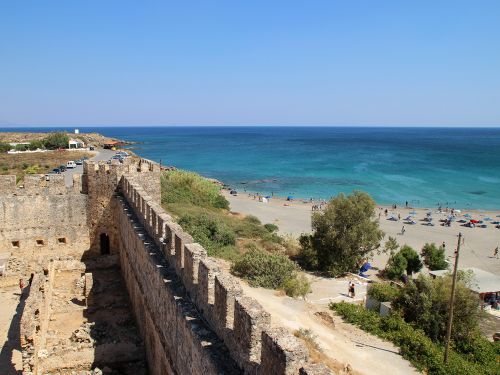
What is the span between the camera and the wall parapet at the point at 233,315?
11.0ft

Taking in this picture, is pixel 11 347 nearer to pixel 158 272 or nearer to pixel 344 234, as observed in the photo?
pixel 158 272

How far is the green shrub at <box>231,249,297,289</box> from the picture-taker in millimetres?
14246

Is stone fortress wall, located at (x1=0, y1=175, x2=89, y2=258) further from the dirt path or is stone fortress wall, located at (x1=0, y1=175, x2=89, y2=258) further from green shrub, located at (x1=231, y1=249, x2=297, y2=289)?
the dirt path

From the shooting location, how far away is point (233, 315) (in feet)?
15.2

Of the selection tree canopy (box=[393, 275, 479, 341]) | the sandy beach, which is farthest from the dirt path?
Answer: the sandy beach

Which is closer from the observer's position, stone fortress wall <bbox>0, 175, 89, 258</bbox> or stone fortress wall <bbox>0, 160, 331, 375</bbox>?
stone fortress wall <bbox>0, 160, 331, 375</bbox>

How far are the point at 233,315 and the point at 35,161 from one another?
142ft

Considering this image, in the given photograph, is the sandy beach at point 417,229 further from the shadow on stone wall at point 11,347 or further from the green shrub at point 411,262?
the shadow on stone wall at point 11,347

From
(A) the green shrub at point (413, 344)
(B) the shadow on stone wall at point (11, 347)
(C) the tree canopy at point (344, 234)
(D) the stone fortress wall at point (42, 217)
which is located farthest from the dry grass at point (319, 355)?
(C) the tree canopy at point (344, 234)

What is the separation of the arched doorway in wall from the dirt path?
4799 millimetres

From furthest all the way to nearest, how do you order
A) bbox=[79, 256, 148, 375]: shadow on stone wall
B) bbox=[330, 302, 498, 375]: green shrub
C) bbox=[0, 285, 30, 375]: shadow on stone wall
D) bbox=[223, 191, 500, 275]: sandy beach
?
1. bbox=[223, 191, 500, 275]: sandy beach
2. bbox=[330, 302, 498, 375]: green shrub
3. bbox=[79, 256, 148, 375]: shadow on stone wall
4. bbox=[0, 285, 30, 375]: shadow on stone wall

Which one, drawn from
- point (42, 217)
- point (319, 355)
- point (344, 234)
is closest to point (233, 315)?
point (319, 355)

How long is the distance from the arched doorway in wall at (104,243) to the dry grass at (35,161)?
72.0ft

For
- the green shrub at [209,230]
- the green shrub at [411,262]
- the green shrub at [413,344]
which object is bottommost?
the green shrub at [411,262]
